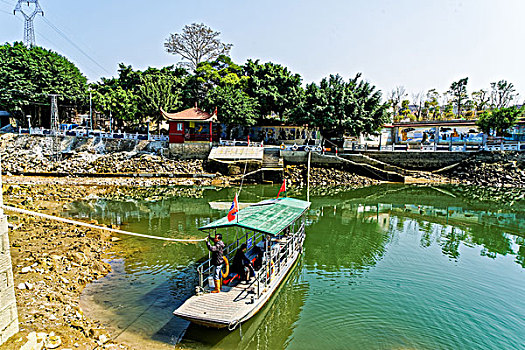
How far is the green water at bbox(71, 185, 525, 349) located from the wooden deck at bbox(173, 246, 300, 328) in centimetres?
68

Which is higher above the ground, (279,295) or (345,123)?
(345,123)

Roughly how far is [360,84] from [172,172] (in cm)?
2189

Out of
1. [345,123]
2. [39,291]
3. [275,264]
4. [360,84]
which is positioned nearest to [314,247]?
[275,264]

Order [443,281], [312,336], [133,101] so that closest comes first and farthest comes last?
[312,336] < [443,281] < [133,101]

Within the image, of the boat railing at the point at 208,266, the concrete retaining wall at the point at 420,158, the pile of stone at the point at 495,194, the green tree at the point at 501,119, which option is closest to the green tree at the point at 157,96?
the concrete retaining wall at the point at 420,158

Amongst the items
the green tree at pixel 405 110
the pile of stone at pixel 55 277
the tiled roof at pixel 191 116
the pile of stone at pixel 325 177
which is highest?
the green tree at pixel 405 110

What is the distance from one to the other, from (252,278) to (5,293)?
583 cm

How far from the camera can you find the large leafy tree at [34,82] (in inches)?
1588

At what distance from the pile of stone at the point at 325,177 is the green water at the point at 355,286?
11282 mm

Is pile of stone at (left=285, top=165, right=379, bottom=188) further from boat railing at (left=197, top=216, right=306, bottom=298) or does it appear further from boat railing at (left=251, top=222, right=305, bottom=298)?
boat railing at (left=251, top=222, right=305, bottom=298)

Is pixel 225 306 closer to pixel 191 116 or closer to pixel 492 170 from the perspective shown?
pixel 191 116

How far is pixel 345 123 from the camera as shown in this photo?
35.2 metres

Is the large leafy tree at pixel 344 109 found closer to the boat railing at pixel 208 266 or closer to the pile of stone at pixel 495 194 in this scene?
the pile of stone at pixel 495 194

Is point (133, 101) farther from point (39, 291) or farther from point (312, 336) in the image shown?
point (312, 336)
